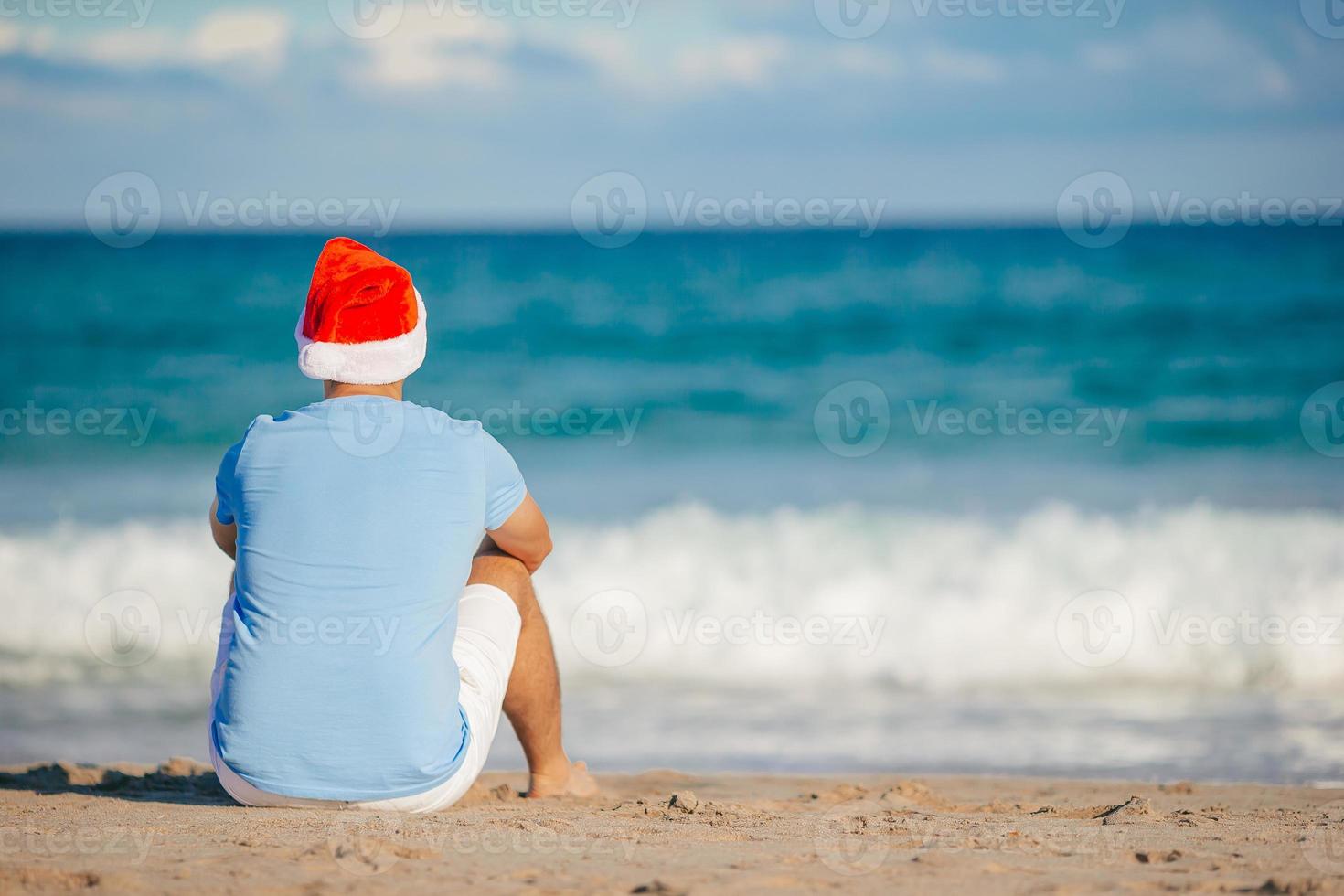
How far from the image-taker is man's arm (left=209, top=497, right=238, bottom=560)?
2523mm

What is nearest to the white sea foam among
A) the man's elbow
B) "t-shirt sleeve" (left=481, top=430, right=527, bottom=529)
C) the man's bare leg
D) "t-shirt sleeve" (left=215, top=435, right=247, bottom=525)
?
the man's bare leg

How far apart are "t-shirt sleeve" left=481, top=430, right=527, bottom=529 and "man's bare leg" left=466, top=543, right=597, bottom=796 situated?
292 mm

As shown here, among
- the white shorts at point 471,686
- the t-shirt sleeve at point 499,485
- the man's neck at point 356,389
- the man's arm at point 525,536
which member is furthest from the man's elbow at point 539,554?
the man's neck at point 356,389

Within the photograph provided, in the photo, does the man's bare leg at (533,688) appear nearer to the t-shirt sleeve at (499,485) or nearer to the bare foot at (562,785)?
the bare foot at (562,785)

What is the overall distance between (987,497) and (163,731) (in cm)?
583

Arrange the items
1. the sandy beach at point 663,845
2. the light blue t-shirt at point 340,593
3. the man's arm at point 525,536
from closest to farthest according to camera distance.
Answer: the sandy beach at point 663,845
the light blue t-shirt at point 340,593
the man's arm at point 525,536

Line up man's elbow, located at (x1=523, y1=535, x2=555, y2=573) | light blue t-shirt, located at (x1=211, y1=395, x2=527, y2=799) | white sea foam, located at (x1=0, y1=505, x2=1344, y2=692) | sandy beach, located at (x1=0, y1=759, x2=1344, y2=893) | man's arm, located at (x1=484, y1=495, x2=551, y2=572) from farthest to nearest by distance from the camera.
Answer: white sea foam, located at (x1=0, y1=505, x2=1344, y2=692) → man's elbow, located at (x1=523, y1=535, x2=555, y2=573) → man's arm, located at (x1=484, y1=495, x2=551, y2=572) → light blue t-shirt, located at (x1=211, y1=395, x2=527, y2=799) → sandy beach, located at (x1=0, y1=759, x2=1344, y2=893)

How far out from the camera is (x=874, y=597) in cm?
618

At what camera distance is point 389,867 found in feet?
7.58

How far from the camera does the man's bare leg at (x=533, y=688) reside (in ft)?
9.78

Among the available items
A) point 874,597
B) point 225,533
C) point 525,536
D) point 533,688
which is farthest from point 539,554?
point 874,597

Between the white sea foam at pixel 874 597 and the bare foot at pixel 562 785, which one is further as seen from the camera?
the white sea foam at pixel 874 597

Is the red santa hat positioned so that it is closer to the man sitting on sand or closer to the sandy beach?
the man sitting on sand

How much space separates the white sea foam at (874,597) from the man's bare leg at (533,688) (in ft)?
5.98
